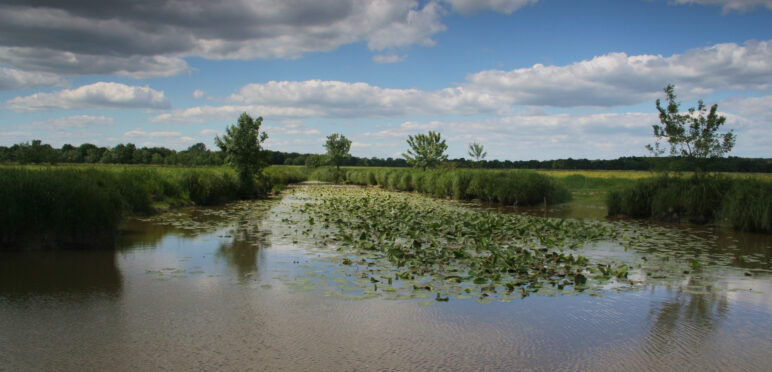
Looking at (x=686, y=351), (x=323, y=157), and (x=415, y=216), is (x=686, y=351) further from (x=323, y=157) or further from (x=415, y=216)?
(x=323, y=157)

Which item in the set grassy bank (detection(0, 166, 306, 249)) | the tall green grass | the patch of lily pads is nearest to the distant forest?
the tall green grass

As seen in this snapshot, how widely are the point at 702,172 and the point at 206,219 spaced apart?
19.4 m

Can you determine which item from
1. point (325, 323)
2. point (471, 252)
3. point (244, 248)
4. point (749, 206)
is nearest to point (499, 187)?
point (749, 206)

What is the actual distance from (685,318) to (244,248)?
8.39 m

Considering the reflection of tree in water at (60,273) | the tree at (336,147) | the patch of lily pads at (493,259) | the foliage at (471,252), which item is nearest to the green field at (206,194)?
the reflection of tree in water at (60,273)

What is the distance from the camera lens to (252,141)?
94.6ft

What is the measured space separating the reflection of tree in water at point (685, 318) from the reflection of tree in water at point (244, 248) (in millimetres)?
5987

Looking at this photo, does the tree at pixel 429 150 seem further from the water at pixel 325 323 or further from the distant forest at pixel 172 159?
the water at pixel 325 323

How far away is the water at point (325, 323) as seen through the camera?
4375mm

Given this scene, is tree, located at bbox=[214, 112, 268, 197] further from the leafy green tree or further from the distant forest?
the leafy green tree

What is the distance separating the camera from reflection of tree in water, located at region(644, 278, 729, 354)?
194 inches

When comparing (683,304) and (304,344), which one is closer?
(304,344)

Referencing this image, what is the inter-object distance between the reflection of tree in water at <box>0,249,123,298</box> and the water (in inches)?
1.3

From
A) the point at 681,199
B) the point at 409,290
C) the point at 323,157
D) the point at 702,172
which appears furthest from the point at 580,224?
the point at 323,157
